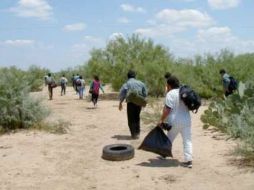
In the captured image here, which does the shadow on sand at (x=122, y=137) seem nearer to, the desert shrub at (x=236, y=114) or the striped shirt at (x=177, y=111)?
the desert shrub at (x=236, y=114)

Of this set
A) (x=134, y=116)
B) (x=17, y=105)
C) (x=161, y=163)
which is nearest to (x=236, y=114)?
(x=134, y=116)

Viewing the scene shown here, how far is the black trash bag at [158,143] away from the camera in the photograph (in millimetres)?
9531

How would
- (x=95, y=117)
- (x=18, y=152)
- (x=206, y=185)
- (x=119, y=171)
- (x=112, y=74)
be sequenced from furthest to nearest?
1. (x=112, y=74)
2. (x=95, y=117)
3. (x=18, y=152)
4. (x=119, y=171)
5. (x=206, y=185)

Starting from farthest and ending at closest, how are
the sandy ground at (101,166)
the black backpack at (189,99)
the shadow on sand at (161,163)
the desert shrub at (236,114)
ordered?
1. the desert shrub at (236,114)
2. the shadow on sand at (161,163)
3. the black backpack at (189,99)
4. the sandy ground at (101,166)

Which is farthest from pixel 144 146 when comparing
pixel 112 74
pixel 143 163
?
pixel 112 74

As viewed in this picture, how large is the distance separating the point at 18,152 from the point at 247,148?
5.17 meters

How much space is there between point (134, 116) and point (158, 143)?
324 centimetres

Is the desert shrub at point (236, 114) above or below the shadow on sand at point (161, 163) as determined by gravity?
above

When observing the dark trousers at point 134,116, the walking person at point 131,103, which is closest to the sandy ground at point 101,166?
the dark trousers at point 134,116


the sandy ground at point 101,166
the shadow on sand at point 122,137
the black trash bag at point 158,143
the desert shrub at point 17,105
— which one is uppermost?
the desert shrub at point 17,105

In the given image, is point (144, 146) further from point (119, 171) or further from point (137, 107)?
point (137, 107)

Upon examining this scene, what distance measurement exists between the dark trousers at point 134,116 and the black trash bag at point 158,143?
305 centimetres

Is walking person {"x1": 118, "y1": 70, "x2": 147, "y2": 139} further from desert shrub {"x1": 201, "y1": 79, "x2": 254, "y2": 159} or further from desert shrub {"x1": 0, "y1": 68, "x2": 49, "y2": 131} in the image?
desert shrub {"x1": 0, "y1": 68, "x2": 49, "y2": 131}

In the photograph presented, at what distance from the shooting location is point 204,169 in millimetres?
9422
